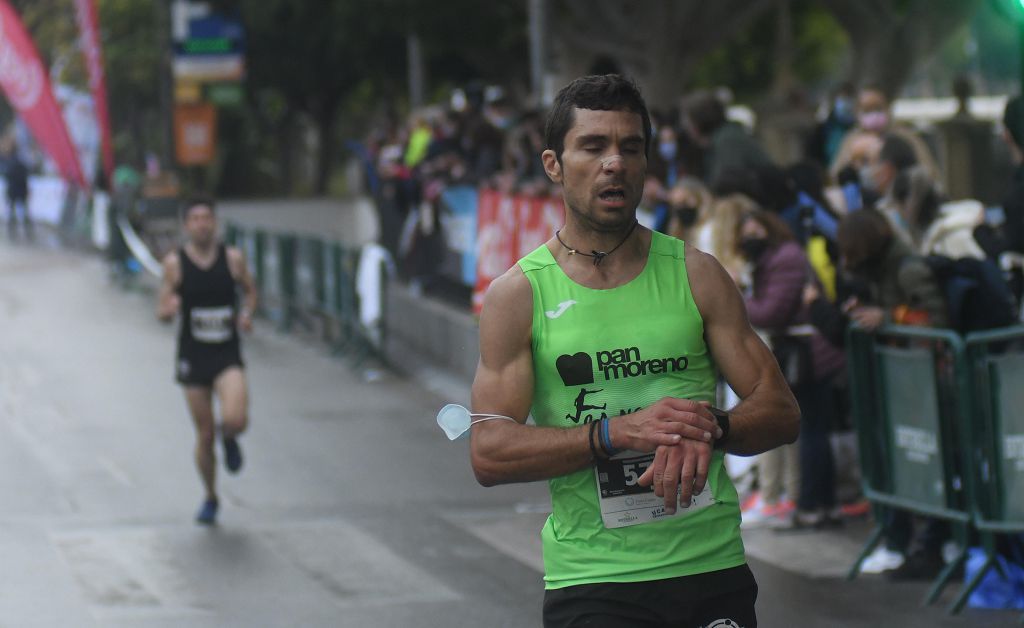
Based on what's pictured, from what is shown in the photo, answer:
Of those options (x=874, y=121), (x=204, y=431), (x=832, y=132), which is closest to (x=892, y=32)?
(x=832, y=132)

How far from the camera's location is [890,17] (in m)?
24.7

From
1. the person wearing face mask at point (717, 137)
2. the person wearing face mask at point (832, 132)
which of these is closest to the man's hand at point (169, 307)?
the person wearing face mask at point (717, 137)

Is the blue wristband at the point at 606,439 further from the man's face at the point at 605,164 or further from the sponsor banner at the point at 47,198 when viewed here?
the sponsor banner at the point at 47,198

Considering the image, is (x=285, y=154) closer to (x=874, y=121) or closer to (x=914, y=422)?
(x=874, y=121)

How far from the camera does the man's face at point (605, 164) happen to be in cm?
388

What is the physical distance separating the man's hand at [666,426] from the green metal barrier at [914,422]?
4235mm

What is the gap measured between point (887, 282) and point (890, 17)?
16968 mm

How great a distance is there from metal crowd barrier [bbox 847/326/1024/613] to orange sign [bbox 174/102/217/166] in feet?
68.2

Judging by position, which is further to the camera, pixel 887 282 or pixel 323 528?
pixel 323 528

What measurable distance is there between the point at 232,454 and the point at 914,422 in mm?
4752

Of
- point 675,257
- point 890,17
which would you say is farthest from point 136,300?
point 675,257

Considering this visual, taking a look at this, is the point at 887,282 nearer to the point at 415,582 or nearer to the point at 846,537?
the point at 846,537

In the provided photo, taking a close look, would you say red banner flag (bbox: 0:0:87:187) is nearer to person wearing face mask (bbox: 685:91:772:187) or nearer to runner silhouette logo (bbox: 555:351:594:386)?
person wearing face mask (bbox: 685:91:772:187)

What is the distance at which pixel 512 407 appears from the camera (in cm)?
393
